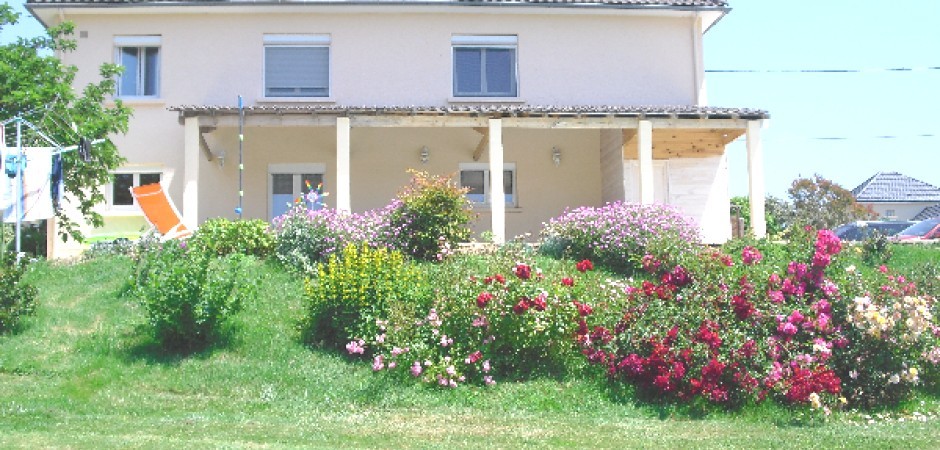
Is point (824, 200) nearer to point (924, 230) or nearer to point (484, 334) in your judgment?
point (924, 230)

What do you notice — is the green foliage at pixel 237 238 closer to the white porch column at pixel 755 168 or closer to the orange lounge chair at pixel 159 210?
the orange lounge chair at pixel 159 210

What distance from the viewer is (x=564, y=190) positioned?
2067 centimetres

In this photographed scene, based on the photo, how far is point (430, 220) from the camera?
14.6 m

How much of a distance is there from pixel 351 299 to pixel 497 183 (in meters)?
6.83

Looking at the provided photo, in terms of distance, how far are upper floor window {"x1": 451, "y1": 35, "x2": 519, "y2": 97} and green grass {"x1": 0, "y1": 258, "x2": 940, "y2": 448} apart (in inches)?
379

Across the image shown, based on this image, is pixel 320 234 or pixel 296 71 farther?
pixel 296 71

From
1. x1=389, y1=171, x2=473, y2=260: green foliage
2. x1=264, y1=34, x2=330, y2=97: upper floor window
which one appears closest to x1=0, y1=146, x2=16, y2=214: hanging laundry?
x1=389, y1=171, x2=473, y2=260: green foliage

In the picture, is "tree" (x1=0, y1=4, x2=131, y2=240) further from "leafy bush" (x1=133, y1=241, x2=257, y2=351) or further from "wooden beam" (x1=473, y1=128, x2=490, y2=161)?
"wooden beam" (x1=473, y1=128, x2=490, y2=161)

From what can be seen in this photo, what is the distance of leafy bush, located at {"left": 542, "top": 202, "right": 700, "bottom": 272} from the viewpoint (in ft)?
46.4

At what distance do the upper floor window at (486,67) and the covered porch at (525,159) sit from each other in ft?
2.99

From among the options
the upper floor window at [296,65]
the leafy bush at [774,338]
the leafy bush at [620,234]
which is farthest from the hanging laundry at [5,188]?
the leafy bush at [774,338]

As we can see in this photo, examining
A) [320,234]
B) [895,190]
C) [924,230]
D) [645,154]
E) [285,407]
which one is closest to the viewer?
[285,407]

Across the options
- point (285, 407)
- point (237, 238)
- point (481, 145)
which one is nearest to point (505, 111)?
point (481, 145)

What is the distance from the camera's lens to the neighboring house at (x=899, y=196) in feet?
166
